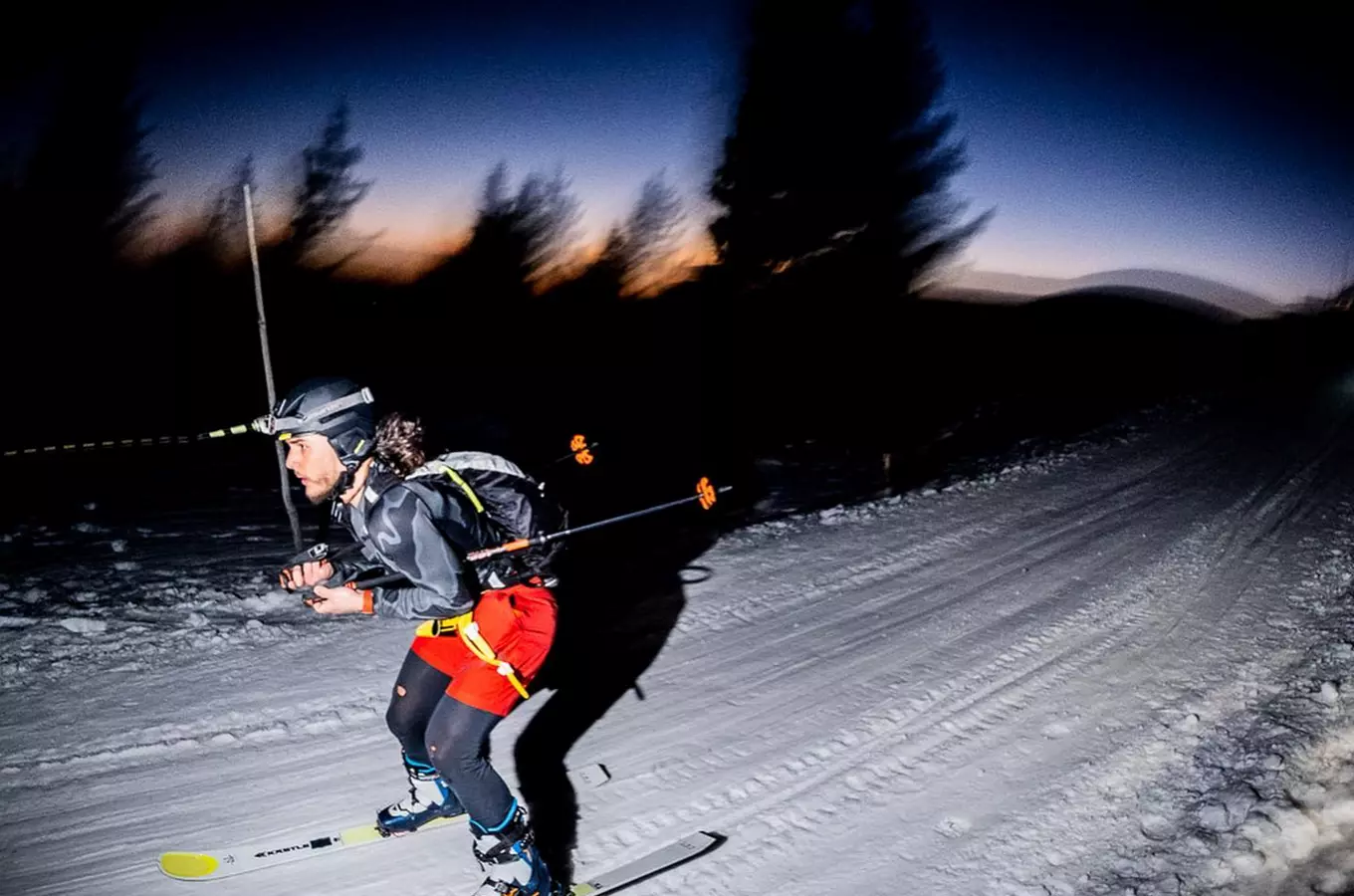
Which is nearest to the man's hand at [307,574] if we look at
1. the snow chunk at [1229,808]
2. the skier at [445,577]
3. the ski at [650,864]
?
the skier at [445,577]

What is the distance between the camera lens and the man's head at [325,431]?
10.0ft

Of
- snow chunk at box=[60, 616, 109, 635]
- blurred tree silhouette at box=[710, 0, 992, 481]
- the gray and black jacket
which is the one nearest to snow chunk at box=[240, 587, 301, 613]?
snow chunk at box=[60, 616, 109, 635]

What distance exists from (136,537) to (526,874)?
807cm

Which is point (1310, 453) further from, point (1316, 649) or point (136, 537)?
point (136, 537)

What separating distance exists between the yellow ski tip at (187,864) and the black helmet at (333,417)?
2.16 m

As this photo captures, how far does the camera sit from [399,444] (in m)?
3.26

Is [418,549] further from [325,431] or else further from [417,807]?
[417,807]

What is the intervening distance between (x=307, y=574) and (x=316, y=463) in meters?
0.55

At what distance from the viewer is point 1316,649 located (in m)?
5.79

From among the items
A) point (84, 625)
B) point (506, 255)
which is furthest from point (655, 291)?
point (84, 625)

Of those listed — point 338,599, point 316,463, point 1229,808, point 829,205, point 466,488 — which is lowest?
point 1229,808

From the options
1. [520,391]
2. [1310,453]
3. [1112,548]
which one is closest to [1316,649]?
[1112,548]

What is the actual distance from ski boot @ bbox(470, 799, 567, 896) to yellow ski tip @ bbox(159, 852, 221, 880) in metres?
1.47

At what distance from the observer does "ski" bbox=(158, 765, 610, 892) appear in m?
3.75
